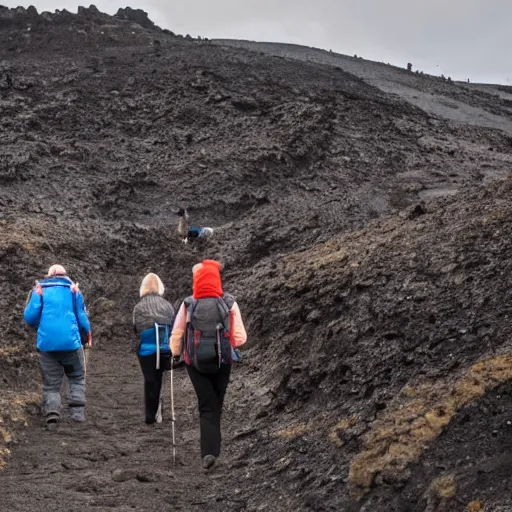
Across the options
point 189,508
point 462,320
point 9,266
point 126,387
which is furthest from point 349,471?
point 9,266

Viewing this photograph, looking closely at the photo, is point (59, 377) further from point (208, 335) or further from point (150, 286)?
point (208, 335)

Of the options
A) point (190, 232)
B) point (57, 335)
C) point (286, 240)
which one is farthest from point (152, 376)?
point (190, 232)

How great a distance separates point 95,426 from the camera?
28.7ft

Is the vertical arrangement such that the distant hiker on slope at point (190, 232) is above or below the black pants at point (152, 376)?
above

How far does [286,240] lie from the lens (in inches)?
607

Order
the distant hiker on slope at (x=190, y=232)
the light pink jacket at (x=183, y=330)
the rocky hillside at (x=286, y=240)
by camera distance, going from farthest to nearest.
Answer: the distant hiker on slope at (x=190, y=232), the light pink jacket at (x=183, y=330), the rocky hillside at (x=286, y=240)

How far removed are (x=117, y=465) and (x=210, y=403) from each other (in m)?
1.00

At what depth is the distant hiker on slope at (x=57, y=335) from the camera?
8734 mm

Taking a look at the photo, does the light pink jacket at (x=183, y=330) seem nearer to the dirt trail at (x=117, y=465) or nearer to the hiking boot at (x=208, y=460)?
the hiking boot at (x=208, y=460)

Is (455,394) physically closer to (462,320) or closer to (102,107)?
(462,320)

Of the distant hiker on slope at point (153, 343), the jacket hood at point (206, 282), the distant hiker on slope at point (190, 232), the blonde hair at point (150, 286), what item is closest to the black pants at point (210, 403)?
the jacket hood at point (206, 282)

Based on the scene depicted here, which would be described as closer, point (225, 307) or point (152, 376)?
point (225, 307)

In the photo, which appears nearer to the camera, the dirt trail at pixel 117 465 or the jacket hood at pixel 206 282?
the dirt trail at pixel 117 465

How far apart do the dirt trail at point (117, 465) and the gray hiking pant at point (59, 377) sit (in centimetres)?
22
